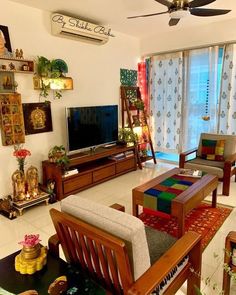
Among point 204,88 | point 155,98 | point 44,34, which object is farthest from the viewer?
point 155,98

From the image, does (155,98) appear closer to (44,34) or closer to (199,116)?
(199,116)

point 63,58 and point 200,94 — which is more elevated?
point 63,58

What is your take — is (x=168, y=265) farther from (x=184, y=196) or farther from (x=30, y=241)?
(x=184, y=196)

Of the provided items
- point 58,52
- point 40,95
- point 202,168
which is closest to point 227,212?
point 202,168

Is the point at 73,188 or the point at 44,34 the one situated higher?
the point at 44,34

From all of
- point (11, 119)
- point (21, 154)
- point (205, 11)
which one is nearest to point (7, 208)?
point (21, 154)

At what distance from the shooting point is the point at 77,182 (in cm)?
366

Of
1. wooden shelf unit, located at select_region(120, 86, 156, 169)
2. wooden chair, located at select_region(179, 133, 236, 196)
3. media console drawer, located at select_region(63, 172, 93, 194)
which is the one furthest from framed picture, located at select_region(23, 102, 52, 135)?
wooden chair, located at select_region(179, 133, 236, 196)

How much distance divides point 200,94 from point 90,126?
228 centimetres


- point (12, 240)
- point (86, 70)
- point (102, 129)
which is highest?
point (86, 70)

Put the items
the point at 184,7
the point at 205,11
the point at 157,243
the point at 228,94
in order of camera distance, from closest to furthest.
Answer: the point at 157,243
the point at 184,7
the point at 205,11
the point at 228,94

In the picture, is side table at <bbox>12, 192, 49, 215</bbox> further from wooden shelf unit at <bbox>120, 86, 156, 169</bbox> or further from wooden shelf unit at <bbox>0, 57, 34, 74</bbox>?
wooden shelf unit at <bbox>120, 86, 156, 169</bbox>

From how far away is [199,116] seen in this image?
4.75 metres

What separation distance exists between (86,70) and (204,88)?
7.45 feet
